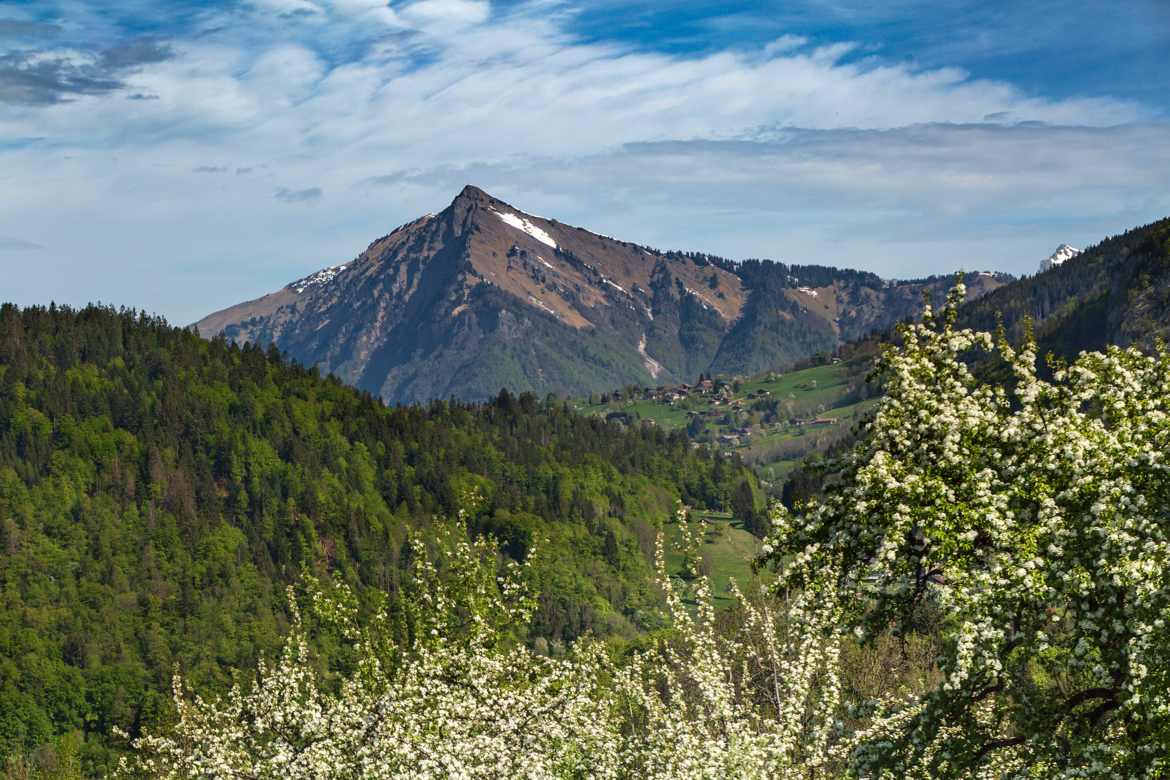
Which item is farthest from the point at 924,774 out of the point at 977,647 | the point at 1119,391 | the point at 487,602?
the point at 487,602

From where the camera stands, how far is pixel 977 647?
22844 mm

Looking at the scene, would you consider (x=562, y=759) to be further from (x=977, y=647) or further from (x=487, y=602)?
(x=977, y=647)

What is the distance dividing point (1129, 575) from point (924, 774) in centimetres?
741

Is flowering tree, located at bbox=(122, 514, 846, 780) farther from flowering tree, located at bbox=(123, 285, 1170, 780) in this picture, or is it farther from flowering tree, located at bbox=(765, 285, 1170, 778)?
flowering tree, located at bbox=(765, 285, 1170, 778)

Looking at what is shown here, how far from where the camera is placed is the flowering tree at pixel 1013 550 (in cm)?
2177

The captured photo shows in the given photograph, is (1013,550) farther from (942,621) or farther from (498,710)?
(498,710)

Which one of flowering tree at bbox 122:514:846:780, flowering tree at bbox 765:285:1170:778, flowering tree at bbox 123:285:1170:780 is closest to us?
flowering tree at bbox 765:285:1170:778

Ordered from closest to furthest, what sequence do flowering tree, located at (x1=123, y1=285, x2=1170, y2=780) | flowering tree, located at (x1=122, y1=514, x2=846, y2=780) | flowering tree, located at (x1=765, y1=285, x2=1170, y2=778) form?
flowering tree, located at (x1=765, y1=285, x2=1170, y2=778) → flowering tree, located at (x1=123, y1=285, x2=1170, y2=780) → flowering tree, located at (x1=122, y1=514, x2=846, y2=780)

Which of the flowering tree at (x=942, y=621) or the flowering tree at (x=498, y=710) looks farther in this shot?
the flowering tree at (x=498, y=710)

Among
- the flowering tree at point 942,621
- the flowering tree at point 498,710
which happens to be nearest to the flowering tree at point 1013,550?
the flowering tree at point 942,621

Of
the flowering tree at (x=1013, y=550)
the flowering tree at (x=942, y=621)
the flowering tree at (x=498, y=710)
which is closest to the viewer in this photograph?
the flowering tree at (x=1013, y=550)

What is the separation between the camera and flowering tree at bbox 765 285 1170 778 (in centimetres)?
2177

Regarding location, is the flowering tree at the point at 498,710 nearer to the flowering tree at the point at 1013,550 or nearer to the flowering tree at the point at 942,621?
the flowering tree at the point at 942,621

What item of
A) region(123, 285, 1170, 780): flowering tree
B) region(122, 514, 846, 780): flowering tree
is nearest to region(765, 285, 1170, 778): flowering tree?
region(123, 285, 1170, 780): flowering tree
